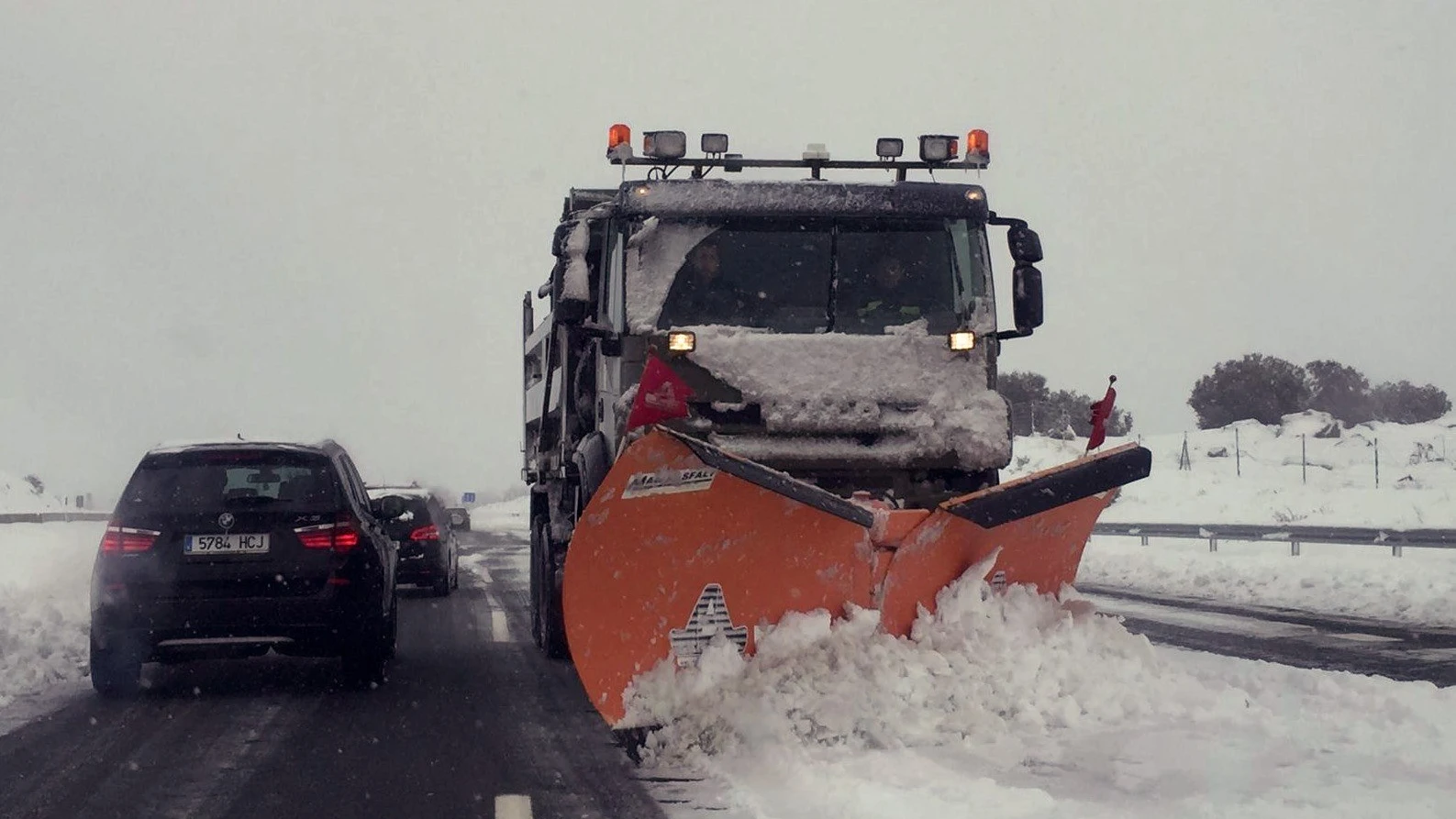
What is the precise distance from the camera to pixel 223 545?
924 centimetres

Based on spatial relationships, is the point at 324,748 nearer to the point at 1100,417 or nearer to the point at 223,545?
the point at 223,545

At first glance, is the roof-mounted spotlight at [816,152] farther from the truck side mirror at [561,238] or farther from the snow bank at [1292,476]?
the snow bank at [1292,476]

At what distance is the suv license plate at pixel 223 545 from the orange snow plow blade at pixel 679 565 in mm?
3159

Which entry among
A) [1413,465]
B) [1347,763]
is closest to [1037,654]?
[1347,763]

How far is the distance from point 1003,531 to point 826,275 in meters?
1.89

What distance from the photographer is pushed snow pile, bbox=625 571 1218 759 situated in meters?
6.64

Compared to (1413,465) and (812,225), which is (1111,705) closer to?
(812,225)

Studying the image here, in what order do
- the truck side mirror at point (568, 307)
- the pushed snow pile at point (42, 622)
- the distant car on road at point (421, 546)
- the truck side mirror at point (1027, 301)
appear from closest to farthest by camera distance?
the truck side mirror at point (568, 307)
the truck side mirror at point (1027, 301)
the pushed snow pile at point (42, 622)
the distant car on road at point (421, 546)

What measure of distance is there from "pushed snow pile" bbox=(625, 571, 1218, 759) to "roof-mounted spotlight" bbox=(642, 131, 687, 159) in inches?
131

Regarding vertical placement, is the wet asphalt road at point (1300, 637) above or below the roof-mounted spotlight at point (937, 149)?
below

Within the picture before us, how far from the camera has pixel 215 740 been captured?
7.84m

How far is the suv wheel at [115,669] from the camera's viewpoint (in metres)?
9.27

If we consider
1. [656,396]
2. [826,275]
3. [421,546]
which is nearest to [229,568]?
[656,396]

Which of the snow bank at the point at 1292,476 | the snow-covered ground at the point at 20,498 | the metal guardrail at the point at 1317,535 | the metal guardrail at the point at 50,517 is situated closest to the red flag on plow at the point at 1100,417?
the metal guardrail at the point at 1317,535
